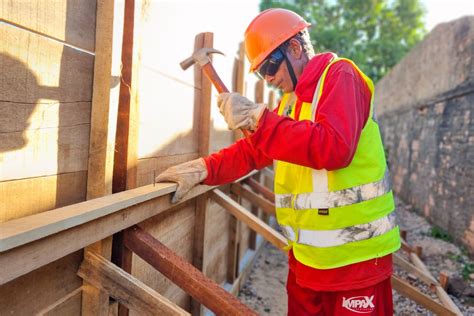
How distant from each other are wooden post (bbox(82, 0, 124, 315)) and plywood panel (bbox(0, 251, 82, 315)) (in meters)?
0.08

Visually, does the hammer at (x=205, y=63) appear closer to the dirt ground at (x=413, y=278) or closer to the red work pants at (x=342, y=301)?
the red work pants at (x=342, y=301)

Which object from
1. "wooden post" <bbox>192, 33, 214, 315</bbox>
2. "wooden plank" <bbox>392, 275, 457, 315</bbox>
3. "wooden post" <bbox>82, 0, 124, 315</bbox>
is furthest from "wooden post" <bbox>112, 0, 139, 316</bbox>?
"wooden plank" <bbox>392, 275, 457, 315</bbox>

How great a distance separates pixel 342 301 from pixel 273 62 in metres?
1.20

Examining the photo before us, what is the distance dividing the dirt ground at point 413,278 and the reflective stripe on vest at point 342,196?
2.49 metres

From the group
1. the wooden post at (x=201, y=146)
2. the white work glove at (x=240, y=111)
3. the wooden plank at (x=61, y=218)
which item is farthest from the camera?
the wooden post at (x=201, y=146)

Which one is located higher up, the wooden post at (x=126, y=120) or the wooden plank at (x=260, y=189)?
the wooden post at (x=126, y=120)

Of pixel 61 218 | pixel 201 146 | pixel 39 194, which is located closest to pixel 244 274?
pixel 201 146

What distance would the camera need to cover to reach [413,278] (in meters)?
4.98

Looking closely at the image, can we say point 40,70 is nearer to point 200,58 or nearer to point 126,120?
point 126,120

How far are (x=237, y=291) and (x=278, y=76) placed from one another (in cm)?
307

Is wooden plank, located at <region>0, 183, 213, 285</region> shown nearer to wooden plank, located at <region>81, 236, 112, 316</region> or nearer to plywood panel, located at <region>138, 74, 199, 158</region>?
wooden plank, located at <region>81, 236, 112, 316</region>

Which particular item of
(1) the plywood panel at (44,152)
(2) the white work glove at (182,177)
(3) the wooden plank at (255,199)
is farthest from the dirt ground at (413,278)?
(1) the plywood panel at (44,152)

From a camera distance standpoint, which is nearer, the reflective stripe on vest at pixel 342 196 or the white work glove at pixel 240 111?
the white work glove at pixel 240 111

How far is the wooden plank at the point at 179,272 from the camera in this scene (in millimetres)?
1765
